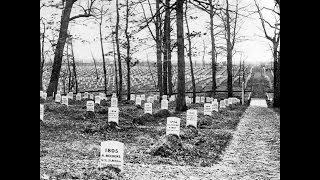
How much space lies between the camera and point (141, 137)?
30.5 feet

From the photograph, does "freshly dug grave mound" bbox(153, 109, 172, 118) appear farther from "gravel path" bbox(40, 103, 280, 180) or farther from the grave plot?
"gravel path" bbox(40, 103, 280, 180)

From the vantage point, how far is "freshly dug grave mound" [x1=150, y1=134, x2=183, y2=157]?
24.5 feet

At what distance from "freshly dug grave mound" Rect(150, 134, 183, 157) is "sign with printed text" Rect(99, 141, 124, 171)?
1.80 metres

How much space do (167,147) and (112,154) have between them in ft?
7.20

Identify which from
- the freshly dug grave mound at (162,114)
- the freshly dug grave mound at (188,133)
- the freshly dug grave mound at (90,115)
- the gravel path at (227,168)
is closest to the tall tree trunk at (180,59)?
the freshly dug grave mound at (162,114)

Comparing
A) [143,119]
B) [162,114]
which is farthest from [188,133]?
[162,114]

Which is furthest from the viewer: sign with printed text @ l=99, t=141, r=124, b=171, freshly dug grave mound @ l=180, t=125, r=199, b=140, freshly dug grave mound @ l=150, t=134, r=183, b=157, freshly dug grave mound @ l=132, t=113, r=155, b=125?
freshly dug grave mound @ l=132, t=113, r=155, b=125

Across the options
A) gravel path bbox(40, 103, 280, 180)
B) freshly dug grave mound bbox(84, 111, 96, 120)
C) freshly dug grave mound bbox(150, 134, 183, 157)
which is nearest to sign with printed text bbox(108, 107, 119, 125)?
freshly dug grave mound bbox(84, 111, 96, 120)

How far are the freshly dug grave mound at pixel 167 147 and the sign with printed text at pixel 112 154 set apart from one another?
1802 millimetres

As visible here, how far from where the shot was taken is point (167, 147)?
771 centimetres
